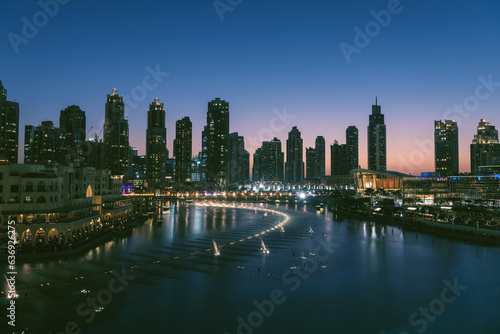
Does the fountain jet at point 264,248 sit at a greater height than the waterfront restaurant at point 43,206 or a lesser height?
lesser

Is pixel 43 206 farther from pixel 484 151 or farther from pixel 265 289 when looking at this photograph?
pixel 484 151

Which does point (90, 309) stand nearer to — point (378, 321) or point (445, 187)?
point (378, 321)

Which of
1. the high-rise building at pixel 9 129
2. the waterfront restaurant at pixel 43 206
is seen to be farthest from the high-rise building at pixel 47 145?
the waterfront restaurant at pixel 43 206

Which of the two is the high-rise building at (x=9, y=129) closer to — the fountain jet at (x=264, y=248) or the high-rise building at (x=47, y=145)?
the high-rise building at (x=47, y=145)

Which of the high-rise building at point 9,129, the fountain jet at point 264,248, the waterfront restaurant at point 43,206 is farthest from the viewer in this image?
the high-rise building at point 9,129

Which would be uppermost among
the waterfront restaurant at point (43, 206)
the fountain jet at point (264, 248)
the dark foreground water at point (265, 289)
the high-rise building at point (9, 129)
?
the high-rise building at point (9, 129)

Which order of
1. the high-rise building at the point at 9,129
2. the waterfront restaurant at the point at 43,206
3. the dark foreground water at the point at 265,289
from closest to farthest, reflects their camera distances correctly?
1. the dark foreground water at the point at 265,289
2. the waterfront restaurant at the point at 43,206
3. the high-rise building at the point at 9,129

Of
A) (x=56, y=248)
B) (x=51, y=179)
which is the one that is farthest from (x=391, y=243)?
(x=51, y=179)

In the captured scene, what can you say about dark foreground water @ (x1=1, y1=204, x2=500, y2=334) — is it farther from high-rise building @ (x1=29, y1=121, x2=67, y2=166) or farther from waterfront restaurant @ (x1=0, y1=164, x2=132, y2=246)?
high-rise building @ (x1=29, y1=121, x2=67, y2=166)
